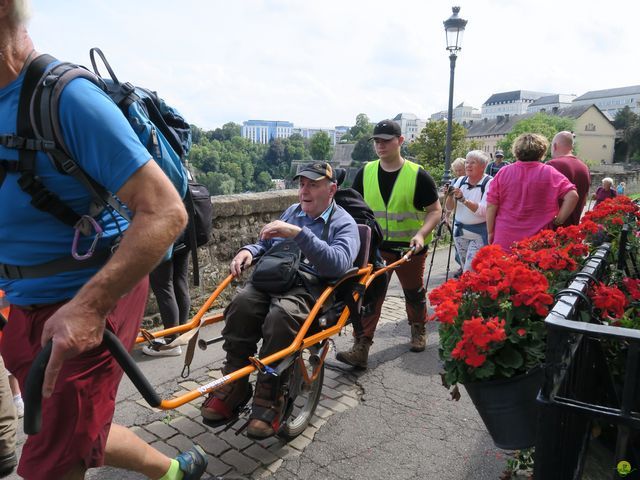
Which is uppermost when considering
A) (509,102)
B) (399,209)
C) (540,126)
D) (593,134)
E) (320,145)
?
(509,102)

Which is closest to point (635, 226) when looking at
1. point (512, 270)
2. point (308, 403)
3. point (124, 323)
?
point (512, 270)

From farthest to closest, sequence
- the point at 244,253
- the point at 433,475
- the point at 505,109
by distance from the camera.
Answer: the point at 505,109 < the point at 244,253 < the point at 433,475

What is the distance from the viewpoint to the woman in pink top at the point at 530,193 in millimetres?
4562

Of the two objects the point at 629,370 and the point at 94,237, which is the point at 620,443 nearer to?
the point at 629,370

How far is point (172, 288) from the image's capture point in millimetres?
4508

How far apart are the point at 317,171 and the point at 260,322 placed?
1115 mm

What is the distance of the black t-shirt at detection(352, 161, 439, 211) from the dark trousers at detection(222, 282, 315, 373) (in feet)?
6.33

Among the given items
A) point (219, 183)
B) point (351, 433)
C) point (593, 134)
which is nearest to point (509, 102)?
point (593, 134)

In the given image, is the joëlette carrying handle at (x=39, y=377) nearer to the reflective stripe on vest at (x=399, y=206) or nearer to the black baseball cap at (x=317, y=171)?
the black baseball cap at (x=317, y=171)

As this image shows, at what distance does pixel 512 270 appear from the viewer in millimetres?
2213

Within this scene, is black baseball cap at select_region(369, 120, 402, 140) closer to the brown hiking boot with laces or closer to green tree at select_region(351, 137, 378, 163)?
the brown hiking boot with laces

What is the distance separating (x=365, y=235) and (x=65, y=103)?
8.36ft

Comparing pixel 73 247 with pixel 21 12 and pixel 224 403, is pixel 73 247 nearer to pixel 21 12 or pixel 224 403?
pixel 21 12

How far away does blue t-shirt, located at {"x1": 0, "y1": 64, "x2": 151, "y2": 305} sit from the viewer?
5.20 ft
